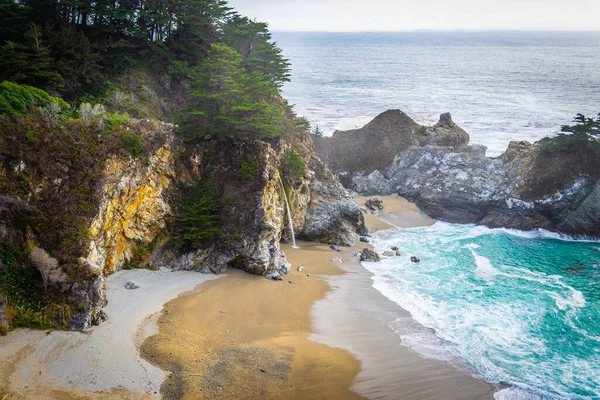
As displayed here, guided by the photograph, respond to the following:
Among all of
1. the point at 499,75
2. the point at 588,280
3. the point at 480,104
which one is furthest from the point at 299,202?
the point at 499,75

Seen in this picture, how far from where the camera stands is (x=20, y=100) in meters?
16.9

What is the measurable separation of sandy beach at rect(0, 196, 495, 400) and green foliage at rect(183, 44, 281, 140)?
24.0 ft

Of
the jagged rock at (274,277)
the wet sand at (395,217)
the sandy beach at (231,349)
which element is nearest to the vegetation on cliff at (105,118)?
the sandy beach at (231,349)

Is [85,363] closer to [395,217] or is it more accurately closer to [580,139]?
[395,217]

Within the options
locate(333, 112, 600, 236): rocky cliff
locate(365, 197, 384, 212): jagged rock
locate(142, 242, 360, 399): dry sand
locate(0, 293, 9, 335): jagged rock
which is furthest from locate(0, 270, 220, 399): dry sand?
locate(333, 112, 600, 236): rocky cliff

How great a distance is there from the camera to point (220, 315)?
16953 millimetres

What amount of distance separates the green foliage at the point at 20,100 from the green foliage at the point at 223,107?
6.02m

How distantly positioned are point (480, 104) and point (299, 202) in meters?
56.5

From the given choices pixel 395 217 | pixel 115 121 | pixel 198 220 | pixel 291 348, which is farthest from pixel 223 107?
pixel 395 217

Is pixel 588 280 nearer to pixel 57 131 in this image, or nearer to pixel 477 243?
pixel 477 243

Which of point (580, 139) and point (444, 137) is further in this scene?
point (444, 137)

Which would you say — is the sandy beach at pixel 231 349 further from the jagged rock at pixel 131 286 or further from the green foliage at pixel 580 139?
the green foliage at pixel 580 139

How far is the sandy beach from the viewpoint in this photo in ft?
40.9

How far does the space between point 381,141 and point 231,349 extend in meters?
30.9
